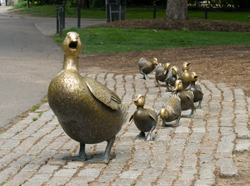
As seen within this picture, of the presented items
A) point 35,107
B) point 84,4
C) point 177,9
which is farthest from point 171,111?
point 84,4

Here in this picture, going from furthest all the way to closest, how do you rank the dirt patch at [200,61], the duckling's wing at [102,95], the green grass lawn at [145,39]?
the green grass lawn at [145,39]
the dirt patch at [200,61]
the duckling's wing at [102,95]

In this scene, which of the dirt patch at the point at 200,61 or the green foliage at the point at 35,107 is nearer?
the green foliage at the point at 35,107

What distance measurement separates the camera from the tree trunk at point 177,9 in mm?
22406

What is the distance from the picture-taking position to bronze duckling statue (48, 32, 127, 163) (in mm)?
5398

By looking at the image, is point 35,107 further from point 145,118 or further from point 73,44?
point 73,44

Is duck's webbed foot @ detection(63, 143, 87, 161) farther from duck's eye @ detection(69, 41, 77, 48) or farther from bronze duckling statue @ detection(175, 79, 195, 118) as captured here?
bronze duckling statue @ detection(175, 79, 195, 118)

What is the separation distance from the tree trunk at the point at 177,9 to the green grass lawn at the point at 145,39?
7.37 ft

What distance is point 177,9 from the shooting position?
2256 centimetres

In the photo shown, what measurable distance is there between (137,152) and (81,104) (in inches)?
50.0

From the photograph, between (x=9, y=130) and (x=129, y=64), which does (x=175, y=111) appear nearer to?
(x=9, y=130)

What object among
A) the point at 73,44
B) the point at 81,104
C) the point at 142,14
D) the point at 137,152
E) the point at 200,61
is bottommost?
the point at 137,152

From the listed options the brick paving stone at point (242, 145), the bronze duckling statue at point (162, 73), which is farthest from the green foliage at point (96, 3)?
the brick paving stone at point (242, 145)

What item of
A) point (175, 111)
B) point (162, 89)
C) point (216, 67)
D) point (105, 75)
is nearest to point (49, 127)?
point (175, 111)

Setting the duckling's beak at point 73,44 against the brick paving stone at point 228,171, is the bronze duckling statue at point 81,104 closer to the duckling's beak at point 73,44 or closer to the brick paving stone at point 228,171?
the duckling's beak at point 73,44
